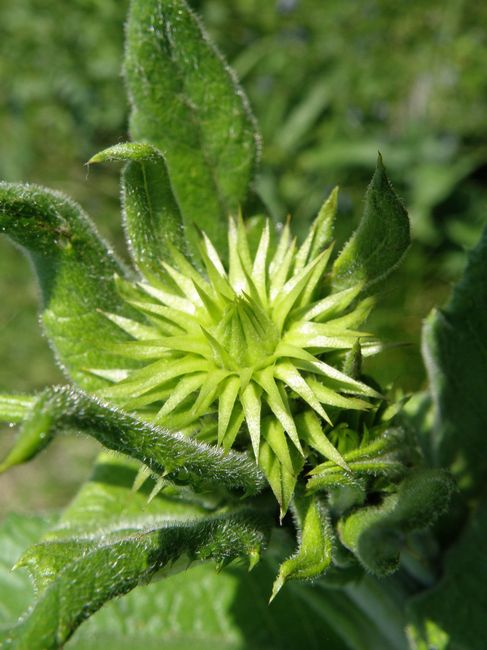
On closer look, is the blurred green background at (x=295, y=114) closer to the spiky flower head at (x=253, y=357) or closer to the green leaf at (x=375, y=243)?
the green leaf at (x=375, y=243)

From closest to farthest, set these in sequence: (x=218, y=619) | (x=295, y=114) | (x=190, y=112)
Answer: (x=190, y=112)
(x=218, y=619)
(x=295, y=114)

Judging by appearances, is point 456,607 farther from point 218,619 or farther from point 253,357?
point 253,357

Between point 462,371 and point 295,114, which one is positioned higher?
point 295,114

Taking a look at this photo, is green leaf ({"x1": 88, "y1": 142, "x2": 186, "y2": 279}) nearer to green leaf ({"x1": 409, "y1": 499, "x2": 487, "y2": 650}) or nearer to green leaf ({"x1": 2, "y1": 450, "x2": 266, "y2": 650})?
green leaf ({"x1": 2, "y1": 450, "x2": 266, "y2": 650})

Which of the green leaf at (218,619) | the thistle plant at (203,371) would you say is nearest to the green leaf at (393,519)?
the thistle plant at (203,371)

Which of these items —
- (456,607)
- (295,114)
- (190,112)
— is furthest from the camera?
(295,114)

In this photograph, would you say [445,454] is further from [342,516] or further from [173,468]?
[173,468]

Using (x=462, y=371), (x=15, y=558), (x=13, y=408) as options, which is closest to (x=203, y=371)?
(x=13, y=408)
